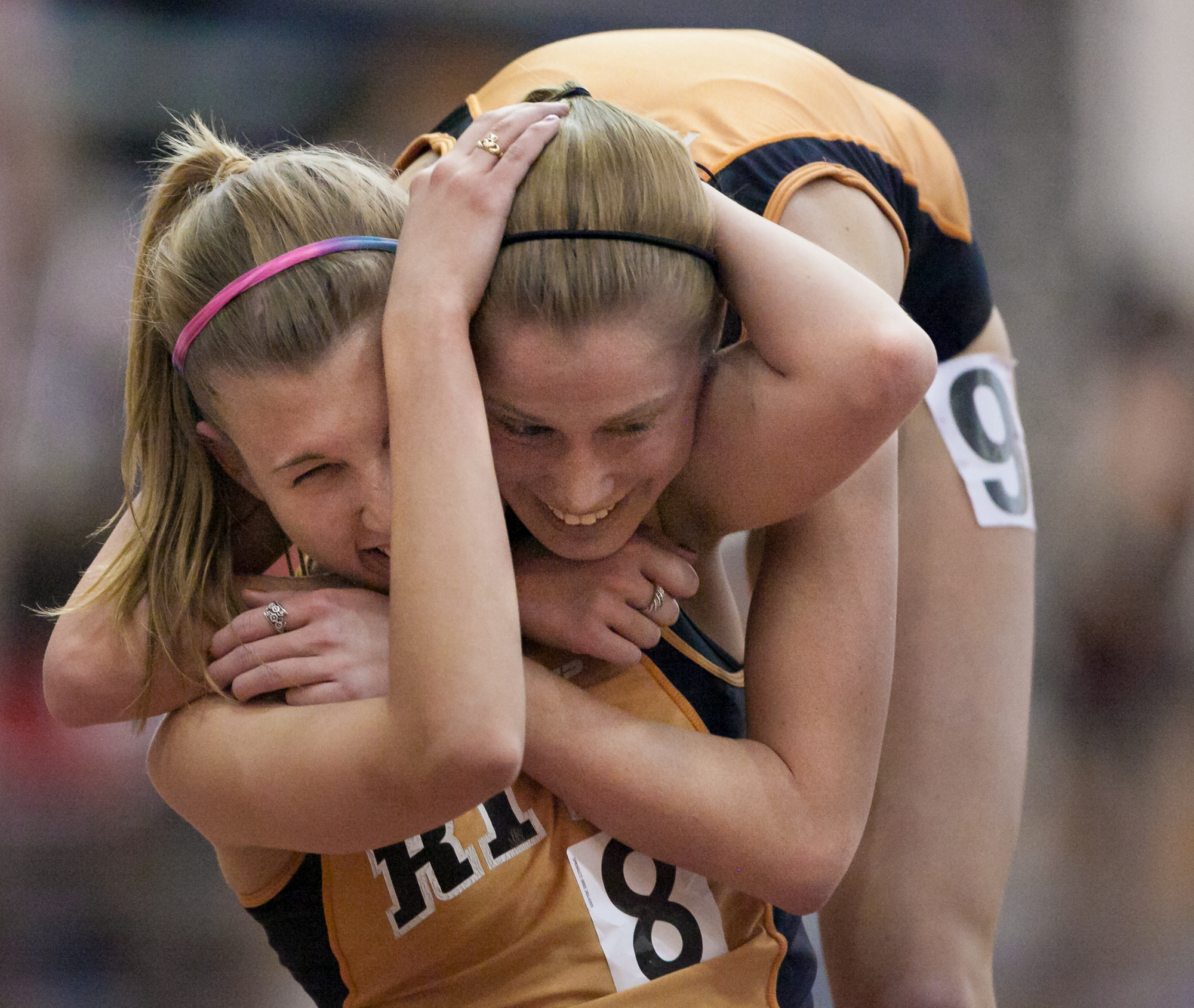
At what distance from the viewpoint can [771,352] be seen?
3.77 ft

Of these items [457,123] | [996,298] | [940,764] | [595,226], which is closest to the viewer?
[595,226]

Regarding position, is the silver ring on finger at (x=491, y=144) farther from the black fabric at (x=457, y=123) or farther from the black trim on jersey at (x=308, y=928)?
the black trim on jersey at (x=308, y=928)

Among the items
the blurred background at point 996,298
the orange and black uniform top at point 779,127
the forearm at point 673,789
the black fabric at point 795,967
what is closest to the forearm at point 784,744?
the forearm at point 673,789

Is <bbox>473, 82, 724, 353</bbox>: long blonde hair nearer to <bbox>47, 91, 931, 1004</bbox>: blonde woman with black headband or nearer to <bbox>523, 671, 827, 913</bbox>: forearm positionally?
<bbox>47, 91, 931, 1004</bbox>: blonde woman with black headband

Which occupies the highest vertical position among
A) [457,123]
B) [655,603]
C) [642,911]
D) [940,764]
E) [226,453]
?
[457,123]

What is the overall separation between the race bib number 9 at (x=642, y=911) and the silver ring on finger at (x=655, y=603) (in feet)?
0.70

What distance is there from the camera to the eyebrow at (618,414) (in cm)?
113

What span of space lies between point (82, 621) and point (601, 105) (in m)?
0.67

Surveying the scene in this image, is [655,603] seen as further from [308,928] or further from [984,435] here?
[984,435]

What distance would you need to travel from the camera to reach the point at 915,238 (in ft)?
5.27

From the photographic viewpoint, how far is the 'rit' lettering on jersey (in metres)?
1.25

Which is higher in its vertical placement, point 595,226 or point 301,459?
point 595,226

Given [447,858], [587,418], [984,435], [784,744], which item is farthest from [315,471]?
[984,435]

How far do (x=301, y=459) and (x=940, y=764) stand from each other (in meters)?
0.90
